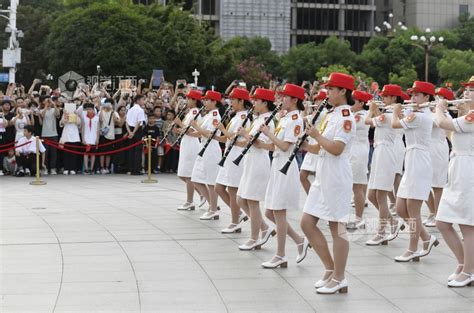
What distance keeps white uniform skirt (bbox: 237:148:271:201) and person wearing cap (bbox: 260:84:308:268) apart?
78 centimetres

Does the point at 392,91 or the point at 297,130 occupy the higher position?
the point at 392,91

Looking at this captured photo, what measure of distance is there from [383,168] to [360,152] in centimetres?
140

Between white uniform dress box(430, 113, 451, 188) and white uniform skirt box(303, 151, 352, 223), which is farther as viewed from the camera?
white uniform dress box(430, 113, 451, 188)

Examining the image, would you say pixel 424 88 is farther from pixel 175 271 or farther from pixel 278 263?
pixel 175 271

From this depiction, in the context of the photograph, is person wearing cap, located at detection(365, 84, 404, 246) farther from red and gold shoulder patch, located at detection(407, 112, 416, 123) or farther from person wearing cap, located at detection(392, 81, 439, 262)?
red and gold shoulder patch, located at detection(407, 112, 416, 123)

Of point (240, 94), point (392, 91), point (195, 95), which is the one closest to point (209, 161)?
point (195, 95)

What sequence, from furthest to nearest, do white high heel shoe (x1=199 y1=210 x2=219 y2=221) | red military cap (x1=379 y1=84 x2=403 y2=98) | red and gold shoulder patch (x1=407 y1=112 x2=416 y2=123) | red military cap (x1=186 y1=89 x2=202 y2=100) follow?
red military cap (x1=186 y1=89 x2=202 y2=100)
white high heel shoe (x1=199 y1=210 x2=219 y2=221)
red military cap (x1=379 y1=84 x2=403 y2=98)
red and gold shoulder patch (x1=407 y1=112 x2=416 y2=123)

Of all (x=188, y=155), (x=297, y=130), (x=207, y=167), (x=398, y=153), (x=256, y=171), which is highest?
(x=297, y=130)

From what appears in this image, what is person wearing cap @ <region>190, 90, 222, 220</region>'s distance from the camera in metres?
14.4

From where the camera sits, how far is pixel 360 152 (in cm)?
1404

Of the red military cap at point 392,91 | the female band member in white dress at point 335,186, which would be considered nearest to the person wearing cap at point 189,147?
the red military cap at point 392,91

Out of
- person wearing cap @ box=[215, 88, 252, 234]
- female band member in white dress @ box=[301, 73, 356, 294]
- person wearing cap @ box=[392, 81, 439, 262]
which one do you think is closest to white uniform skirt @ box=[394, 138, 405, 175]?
person wearing cap @ box=[392, 81, 439, 262]

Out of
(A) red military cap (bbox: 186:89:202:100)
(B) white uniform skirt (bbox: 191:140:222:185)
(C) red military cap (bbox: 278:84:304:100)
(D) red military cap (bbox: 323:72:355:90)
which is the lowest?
(B) white uniform skirt (bbox: 191:140:222:185)

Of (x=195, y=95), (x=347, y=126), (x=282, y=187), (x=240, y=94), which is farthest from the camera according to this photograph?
(x=195, y=95)
